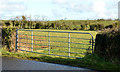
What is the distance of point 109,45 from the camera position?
27.4 feet

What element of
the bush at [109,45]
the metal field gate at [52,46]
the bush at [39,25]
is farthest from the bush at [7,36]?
the bush at [39,25]

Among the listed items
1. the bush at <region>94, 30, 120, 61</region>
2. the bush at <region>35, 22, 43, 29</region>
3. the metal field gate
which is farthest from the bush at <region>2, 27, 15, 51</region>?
the bush at <region>35, 22, 43, 29</region>

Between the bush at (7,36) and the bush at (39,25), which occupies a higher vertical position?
the bush at (39,25)

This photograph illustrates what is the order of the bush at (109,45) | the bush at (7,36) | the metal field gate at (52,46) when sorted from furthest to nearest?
the bush at (7,36)
the metal field gate at (52,46)
the bush at (109,45)

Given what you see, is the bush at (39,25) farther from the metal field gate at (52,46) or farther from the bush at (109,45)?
the bush at (109,45)

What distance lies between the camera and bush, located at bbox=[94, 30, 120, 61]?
811 cm

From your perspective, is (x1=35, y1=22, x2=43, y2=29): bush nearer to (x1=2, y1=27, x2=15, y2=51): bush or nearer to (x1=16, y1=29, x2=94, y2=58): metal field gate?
(x1=16, y1=29, x2=94, y2=58): metal field gate

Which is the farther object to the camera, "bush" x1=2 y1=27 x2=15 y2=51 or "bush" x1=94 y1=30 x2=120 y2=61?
"bush" x1=2 y1=27 x2=15 y2=51

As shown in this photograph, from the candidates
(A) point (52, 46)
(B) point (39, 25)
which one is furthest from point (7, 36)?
(B) point (39, 25)

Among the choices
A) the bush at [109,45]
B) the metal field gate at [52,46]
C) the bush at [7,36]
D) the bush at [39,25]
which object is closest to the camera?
the bush at [109,45]

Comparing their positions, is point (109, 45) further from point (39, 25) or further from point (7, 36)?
point (39, 25)

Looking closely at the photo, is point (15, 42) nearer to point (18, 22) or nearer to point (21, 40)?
point (21, 40)

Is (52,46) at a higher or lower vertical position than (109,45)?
lower

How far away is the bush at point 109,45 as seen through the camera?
26.6 ft
